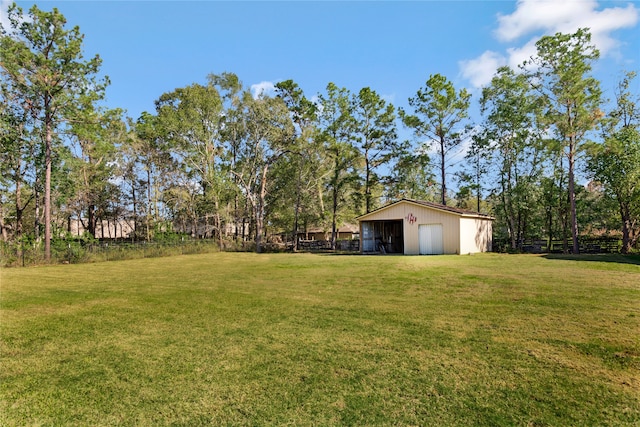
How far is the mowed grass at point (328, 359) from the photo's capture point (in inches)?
115

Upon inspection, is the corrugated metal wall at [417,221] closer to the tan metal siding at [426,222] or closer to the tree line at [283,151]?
the tan metal siding at [426,222]

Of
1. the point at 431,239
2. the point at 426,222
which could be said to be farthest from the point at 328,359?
the point at 426,222

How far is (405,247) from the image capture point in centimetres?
2116

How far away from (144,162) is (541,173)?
3271 centimetres

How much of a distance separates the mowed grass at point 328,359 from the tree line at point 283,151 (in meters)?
16.2

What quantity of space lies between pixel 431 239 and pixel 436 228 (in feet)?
2.25

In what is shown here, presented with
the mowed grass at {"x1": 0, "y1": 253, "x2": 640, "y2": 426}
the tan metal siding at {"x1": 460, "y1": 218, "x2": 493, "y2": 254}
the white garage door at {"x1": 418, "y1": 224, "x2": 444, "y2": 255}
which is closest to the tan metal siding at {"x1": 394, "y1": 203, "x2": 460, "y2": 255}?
the white garage door at {"x1": 418, "y1": 224, "x2": 444, "y2": 255}

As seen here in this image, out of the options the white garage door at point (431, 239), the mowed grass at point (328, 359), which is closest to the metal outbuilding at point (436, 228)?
the white garage door at point (431, 239)

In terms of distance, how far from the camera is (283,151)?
99.0ft

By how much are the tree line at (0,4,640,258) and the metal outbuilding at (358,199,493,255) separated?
170 inches

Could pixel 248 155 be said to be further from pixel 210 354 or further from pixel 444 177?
pixel 210 354

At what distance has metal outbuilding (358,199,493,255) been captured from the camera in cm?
1964

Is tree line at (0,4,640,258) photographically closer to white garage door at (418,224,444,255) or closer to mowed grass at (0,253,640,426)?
white garage door at (418,224,444,255)

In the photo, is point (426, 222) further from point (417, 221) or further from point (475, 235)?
point (475, 235)
